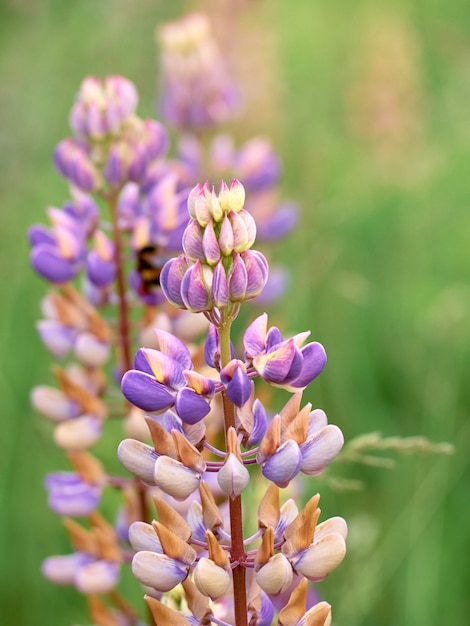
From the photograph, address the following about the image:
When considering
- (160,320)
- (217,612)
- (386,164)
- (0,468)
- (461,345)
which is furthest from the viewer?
(386,164)

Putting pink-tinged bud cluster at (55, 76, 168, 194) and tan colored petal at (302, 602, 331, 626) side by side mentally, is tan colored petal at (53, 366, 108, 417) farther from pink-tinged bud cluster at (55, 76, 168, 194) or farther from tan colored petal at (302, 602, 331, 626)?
tan colored petal at (302, 602, 331, 626)

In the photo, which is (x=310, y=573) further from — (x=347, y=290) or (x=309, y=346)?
(x=347, y=290)

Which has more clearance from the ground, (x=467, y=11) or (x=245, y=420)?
(x=467, y=11)

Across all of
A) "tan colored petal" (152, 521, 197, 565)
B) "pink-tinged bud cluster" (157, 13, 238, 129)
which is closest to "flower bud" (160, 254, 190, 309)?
"tan colored petal" (152, 521, 197, 565)

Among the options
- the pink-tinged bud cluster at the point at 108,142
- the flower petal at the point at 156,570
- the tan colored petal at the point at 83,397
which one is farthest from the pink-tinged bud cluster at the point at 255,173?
the flower petal at the point at 156,570

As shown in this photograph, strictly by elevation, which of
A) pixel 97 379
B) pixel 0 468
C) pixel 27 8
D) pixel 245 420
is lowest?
pixel 245 420

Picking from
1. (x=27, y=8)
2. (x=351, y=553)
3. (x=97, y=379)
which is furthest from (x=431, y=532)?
(x=27, y=8)

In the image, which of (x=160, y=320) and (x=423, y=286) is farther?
(x=423, y=286)

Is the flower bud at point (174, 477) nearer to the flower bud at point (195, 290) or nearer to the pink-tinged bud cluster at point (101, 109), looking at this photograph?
the flower bud at point (195, 290)
